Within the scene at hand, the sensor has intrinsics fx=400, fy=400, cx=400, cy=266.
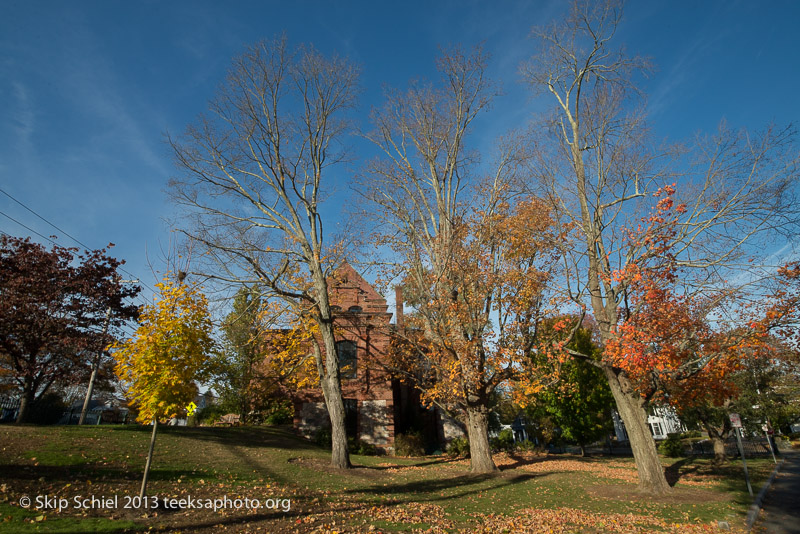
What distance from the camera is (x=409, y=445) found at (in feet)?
72.9

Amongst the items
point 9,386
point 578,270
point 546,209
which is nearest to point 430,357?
point 578,270

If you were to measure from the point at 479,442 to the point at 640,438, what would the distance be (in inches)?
217

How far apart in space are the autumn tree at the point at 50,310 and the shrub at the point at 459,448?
17601 millimetres

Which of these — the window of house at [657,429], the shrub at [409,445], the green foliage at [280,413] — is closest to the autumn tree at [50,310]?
the green foliage at [280,413]

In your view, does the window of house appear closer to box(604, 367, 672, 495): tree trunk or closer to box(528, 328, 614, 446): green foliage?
box(528, 328, 614, 446): green foliage

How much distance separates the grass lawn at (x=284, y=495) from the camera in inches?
258

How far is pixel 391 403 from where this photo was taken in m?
24.1

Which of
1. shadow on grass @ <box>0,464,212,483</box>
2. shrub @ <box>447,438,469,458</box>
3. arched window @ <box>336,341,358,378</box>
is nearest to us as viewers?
shadow on grass @ <box>0,464,212,483</box>

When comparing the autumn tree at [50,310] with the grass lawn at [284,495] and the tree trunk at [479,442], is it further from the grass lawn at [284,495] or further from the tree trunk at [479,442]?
the tree trunk at [479,442]

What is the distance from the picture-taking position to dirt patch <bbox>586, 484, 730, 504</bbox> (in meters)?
11.3

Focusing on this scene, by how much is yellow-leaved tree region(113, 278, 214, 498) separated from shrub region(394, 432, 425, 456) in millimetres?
16173

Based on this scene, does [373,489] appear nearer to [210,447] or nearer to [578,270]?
[210,447]

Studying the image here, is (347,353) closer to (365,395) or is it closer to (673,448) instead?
(365,395)

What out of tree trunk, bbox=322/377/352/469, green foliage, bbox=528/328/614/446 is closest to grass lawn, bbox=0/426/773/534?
tree trunk, bbox=322/377/352/469
